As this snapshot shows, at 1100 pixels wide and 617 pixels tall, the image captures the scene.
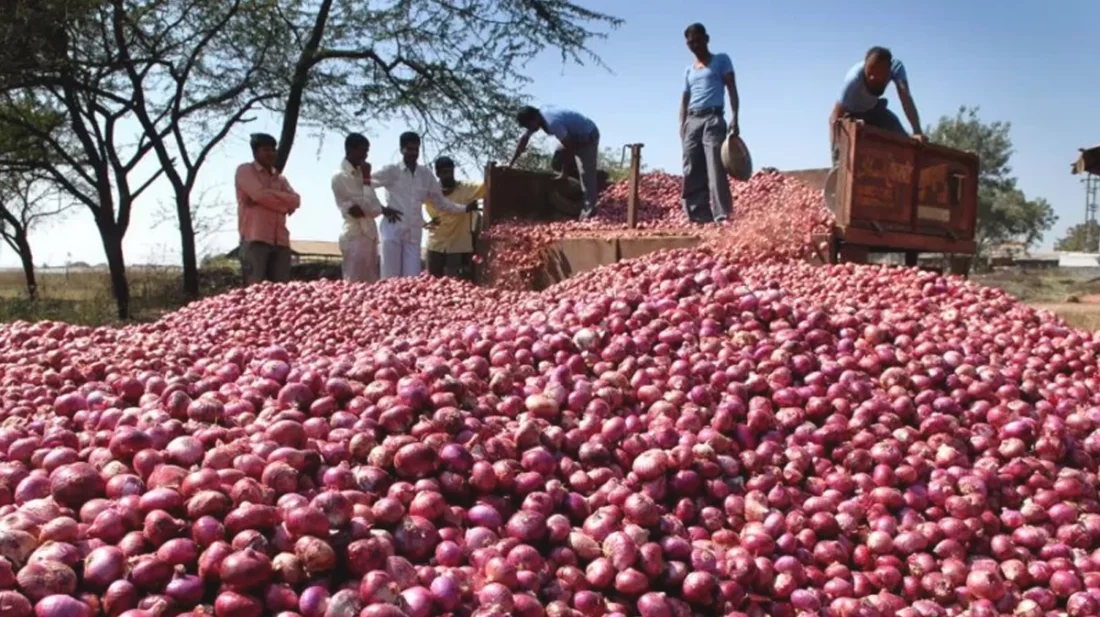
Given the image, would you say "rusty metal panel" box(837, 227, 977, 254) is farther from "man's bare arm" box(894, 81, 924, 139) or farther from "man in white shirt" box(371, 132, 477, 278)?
"man in white shirt" box(371, 132, 477, 278)

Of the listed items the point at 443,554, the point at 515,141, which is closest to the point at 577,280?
the point at 443,554

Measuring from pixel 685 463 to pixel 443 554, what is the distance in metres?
0.75

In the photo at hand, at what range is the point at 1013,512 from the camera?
230cm

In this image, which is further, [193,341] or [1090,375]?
[193,341]

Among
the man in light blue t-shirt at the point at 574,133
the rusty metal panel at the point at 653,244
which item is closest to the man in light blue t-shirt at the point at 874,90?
the rusty metal panel at the point at 653,244

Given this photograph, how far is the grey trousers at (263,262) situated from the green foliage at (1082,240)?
7218 centimetres

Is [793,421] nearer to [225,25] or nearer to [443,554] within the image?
[443,554]

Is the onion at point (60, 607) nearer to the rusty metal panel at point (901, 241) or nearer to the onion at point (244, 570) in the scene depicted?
the onion at point (244, 570)

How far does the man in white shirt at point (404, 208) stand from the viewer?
7.87 metres

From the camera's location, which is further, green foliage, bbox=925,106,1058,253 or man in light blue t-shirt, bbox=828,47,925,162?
green foliage, bbox=925,106,1058,253

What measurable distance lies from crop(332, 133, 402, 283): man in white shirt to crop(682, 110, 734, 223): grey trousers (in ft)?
8.84

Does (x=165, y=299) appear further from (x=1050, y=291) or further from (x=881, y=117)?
(x=1050, y=291)

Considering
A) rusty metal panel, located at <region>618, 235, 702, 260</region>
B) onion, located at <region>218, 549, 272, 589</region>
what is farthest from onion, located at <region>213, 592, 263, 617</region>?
rusty metal panel, located at <region>618, 235, 702, 260</region>

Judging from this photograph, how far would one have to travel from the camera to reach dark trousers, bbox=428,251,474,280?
27.1 ft
